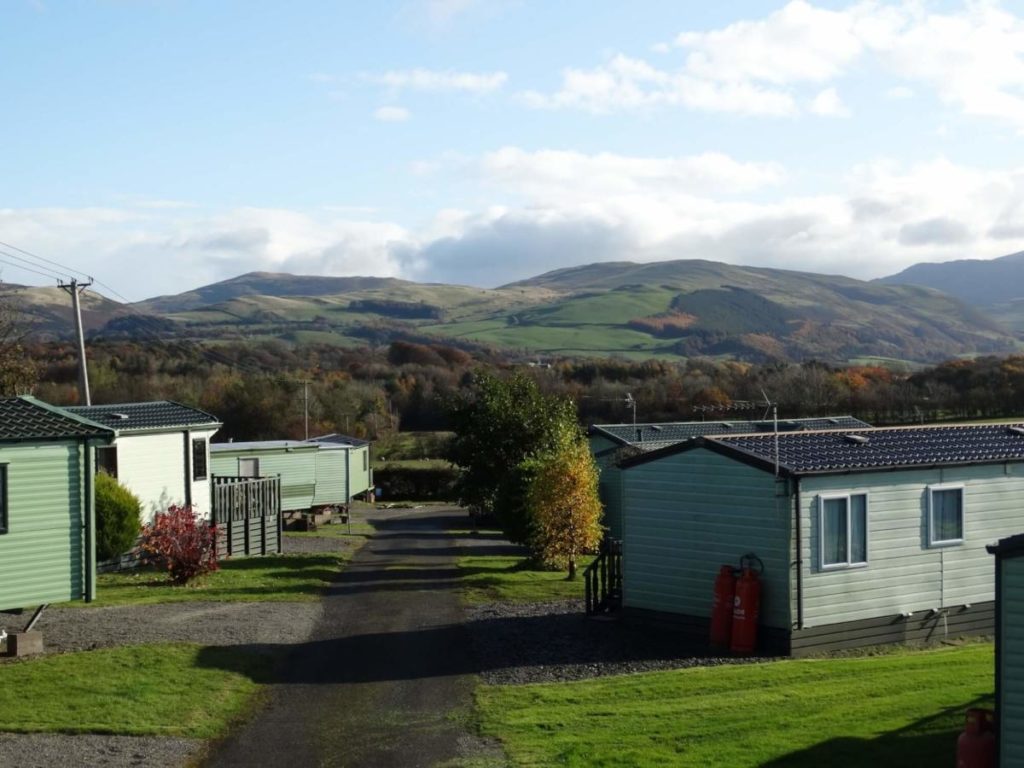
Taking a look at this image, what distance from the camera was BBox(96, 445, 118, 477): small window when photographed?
1037 inches

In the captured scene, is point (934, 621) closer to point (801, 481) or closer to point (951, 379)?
point (801, 481)

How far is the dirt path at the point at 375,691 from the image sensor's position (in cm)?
1255

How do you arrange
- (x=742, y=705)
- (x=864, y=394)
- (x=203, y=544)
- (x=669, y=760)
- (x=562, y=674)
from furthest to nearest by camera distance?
1. (x=864, y=394)
2. (x=203, y=544)
3. (x=562, y=674)
4. (x=742, y=705)
5. (x=669, y=760)

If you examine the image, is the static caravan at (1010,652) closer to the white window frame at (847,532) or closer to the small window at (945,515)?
the white window frame at (847,532)

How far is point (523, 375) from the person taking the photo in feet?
110

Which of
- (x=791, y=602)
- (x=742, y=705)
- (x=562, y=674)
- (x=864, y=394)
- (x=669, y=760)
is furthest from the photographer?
(x=864, y=394)

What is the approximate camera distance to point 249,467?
39656 millimetres

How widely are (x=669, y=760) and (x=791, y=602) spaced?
6.52 meters

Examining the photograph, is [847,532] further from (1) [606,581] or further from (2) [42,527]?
(2) [42,527]

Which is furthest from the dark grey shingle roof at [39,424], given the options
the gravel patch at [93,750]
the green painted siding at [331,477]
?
the green painted siding at [331,477]

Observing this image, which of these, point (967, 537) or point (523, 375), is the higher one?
point (523, 375)

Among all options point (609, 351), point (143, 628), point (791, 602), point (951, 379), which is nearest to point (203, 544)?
point (143, 628)

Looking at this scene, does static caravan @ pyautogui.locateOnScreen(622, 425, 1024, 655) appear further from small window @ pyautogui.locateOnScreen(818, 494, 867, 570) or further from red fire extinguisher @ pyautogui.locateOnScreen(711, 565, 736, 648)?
red fire extinguisher @ pyautogui.locateOnScreen(711, 565, 736, 648)

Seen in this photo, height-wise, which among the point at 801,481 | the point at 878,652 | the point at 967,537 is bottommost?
the point at 878,652
